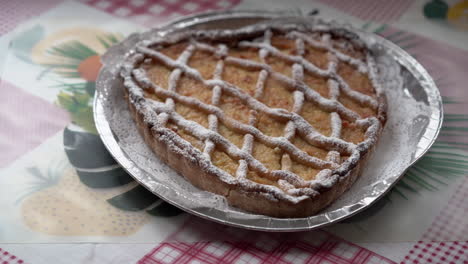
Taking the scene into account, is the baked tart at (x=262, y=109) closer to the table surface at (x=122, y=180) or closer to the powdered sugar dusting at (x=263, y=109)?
the powdered sugar dusting at (x=263, y=109)

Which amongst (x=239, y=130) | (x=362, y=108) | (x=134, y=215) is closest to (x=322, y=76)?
(x=362, y=108)

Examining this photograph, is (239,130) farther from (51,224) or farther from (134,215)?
(51,224)

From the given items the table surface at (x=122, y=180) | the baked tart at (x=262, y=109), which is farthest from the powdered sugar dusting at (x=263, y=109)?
the table surface at (x=122, y=180)

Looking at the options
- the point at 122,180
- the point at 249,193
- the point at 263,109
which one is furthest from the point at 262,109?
the point at 122,180

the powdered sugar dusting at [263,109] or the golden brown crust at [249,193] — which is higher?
the powdered sugar dusting at [263,109]

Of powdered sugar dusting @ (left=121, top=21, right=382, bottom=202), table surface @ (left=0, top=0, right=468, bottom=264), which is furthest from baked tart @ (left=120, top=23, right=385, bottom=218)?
table surface @ (left=0, top=0, right=468, bottom=264)

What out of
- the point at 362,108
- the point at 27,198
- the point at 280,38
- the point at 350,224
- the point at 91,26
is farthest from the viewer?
the point at 91,26
